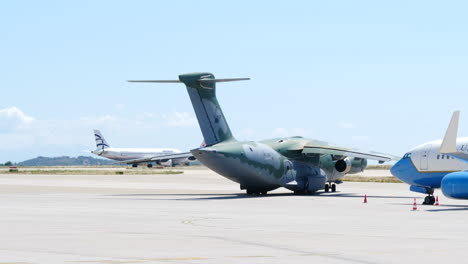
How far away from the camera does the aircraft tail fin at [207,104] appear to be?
1811 inches

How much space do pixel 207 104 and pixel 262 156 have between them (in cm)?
454

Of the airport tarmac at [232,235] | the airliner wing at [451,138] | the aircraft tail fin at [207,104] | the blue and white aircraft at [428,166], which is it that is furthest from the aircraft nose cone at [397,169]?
the aircraft tail fin at [207,104]

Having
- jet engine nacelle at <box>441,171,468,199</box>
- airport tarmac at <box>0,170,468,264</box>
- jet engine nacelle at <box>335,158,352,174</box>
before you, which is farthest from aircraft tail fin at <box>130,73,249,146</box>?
jet engine nacelle at <box>441,171,468,199</box>

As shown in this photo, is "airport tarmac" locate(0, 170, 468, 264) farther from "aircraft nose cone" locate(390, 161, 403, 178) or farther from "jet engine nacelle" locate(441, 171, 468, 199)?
"aircraft nose cone" locate(390, 161, 403, 178)

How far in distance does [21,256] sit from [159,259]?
2.85m

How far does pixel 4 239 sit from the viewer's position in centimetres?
2027

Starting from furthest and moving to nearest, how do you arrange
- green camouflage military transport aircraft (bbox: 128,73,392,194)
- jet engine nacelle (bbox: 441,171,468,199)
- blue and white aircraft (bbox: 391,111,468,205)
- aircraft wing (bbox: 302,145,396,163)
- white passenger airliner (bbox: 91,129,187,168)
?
white passenger airliner (bbox: 91,129,187,168) → aircraft wing (bbox: 302,145,396,163) → green camouflage military transport aircraft (bbox: 128,73,392,194) → blue and white aircraft (bbox: 391,111,468,205) → jet engine nacelle (bbox: 441,171,468,199)

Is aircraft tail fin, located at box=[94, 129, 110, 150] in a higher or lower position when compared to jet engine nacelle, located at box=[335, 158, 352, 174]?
higher

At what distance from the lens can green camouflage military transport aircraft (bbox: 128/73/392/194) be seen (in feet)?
150

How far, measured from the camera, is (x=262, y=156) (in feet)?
156

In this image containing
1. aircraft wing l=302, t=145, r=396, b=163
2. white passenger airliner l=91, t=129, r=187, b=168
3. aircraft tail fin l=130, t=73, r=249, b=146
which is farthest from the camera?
white passenger airliner l=91, t=129, r=187, b=168

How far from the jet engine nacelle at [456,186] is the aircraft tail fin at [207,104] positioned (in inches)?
622

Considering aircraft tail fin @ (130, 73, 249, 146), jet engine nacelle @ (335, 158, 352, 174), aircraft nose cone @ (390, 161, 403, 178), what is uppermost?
aircraft tail fin @ (130, 73, 249, 146)

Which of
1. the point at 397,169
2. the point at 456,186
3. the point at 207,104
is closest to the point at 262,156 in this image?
the point at 207,104
